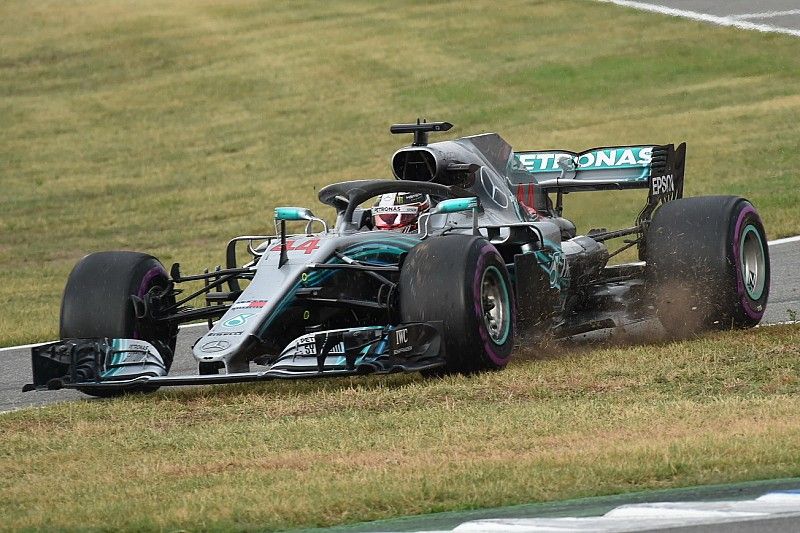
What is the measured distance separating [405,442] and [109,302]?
351 centimetres

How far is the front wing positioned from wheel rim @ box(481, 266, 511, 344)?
592 millimetres

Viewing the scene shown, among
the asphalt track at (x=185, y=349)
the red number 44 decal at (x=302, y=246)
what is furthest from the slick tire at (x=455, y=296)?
the asphalt track at (x=185, y=349)

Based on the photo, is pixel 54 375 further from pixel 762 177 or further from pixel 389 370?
pixel 762 177

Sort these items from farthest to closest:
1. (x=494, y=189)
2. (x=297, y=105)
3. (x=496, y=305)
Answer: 1. (x=297, y=105)
2. (x=494, y=189)
3. (x=496, y=305)

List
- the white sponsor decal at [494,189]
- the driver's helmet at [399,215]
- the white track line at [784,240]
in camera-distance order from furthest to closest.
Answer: the white track line at [784,240] → the white sponsor decal at [494,189] → the driver's helmet at [399,215]

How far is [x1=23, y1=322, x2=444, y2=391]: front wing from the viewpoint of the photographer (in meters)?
9.51

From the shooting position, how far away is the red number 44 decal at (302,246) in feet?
34.5

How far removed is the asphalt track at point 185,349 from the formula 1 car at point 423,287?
0.56 metres

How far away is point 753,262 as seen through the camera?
12062 mm

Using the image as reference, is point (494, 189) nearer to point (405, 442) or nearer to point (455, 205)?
point (455, 205)

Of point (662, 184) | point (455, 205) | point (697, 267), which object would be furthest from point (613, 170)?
point (455, 205)

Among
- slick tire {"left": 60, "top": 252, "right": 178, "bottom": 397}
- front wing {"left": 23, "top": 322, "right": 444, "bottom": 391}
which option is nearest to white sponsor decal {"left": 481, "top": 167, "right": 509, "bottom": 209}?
front wing {"left": 23, "top": 322, "right": 444, "bottom": 391}

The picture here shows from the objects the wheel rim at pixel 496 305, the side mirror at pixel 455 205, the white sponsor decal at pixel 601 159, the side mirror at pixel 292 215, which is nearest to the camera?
the wheel rim at pixel 496 305

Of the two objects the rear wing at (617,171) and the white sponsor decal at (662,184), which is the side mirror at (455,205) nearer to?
the rear wing at (617,171)
